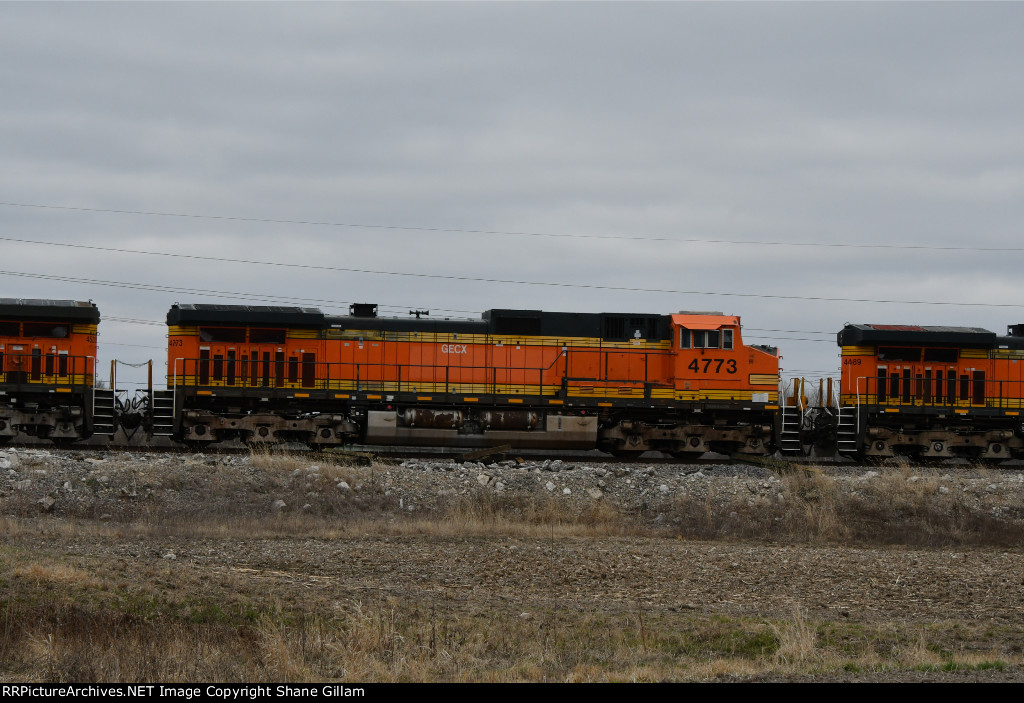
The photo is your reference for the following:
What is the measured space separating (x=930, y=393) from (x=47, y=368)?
21976mm

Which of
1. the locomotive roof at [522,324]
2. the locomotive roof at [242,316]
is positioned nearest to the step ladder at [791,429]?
the locomotive roof at [522,324]

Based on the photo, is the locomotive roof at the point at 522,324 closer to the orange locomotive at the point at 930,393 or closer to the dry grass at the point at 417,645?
the orange locomotive at the point at 930,393

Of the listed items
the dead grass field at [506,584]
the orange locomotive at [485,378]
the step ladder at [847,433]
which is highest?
the orange locomotive at [485,378]

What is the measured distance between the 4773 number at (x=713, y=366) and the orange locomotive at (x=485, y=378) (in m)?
0.03

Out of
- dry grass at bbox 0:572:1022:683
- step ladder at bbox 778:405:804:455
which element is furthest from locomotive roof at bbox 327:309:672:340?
dry grass at bbox 0:572:1022:683

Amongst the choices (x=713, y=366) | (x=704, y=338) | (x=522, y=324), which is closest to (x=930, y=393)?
(x=713, y=366)

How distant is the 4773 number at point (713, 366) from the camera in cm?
2484

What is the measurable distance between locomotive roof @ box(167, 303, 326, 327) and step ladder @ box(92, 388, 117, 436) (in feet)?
7.65

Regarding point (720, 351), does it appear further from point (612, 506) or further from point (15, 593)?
point (15, 593)

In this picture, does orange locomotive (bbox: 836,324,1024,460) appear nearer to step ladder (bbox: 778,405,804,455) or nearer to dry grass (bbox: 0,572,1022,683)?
step ladder (bbox: 778,405,804,455)

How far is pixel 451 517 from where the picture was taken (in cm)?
1712

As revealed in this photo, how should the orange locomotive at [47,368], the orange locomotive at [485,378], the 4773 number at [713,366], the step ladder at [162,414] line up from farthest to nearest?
the 4773 number at [713,366] < the orange locomotive at [485,378] < the orange locomotive at [47,368] < the step ladder at [162,414]

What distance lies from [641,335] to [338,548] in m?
13.2

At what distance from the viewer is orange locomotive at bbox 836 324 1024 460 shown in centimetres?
2561
